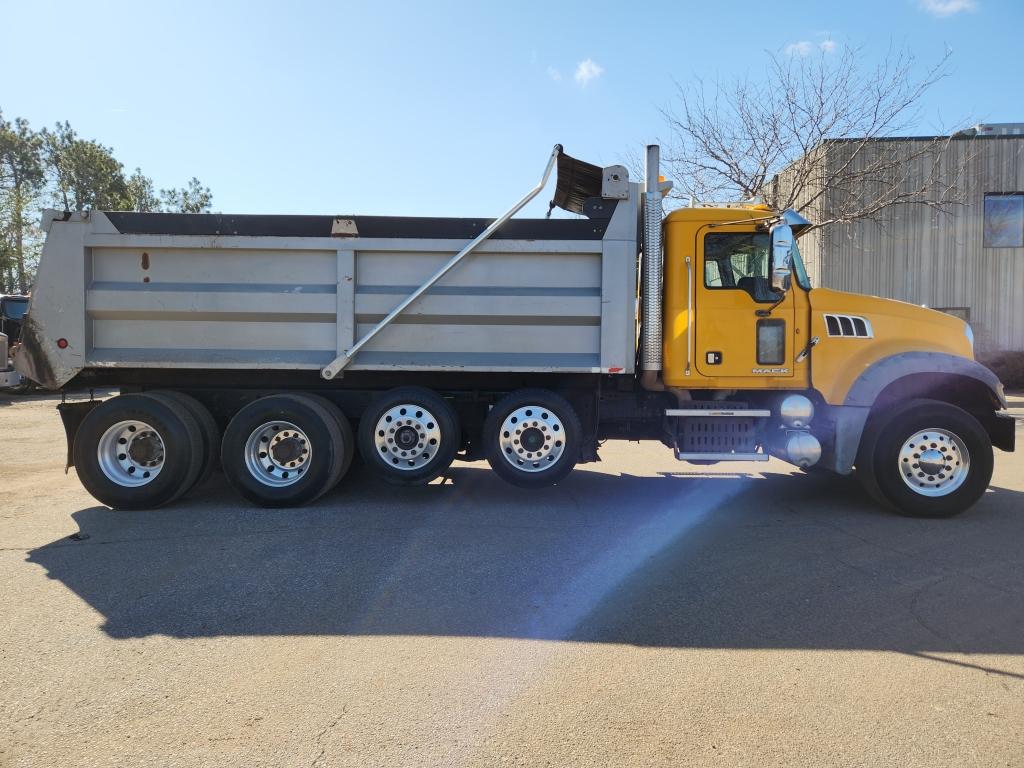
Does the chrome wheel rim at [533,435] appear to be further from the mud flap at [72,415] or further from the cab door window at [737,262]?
the mud flap at [72,415]

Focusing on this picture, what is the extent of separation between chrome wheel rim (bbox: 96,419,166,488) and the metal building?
60.8ft

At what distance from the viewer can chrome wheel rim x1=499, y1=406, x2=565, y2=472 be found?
20.8 feet

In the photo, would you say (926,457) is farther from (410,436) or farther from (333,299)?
(333,299)

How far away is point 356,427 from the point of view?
22.2 feet

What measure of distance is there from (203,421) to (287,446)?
2.91 ft

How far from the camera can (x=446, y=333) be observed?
6355 millimetres

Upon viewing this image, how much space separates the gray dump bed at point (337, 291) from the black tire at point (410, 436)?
0.34 metres

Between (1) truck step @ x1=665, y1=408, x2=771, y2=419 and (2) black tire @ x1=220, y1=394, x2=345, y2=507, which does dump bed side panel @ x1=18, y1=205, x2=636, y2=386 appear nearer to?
(2) black tire @ x1=220, y1=394, x2=345, y2=507

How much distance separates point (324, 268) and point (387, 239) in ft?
2.16

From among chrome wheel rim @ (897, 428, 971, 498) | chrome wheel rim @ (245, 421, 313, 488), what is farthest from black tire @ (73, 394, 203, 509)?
chrome wheel rim @ (897, 428, 971, 498)

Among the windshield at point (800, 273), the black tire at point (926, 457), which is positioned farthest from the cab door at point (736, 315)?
the black tire at point (926, 457)

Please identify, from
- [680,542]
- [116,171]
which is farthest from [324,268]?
[116,171]

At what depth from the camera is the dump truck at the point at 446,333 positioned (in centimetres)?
624

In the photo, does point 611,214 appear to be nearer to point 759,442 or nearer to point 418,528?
point 759,442
